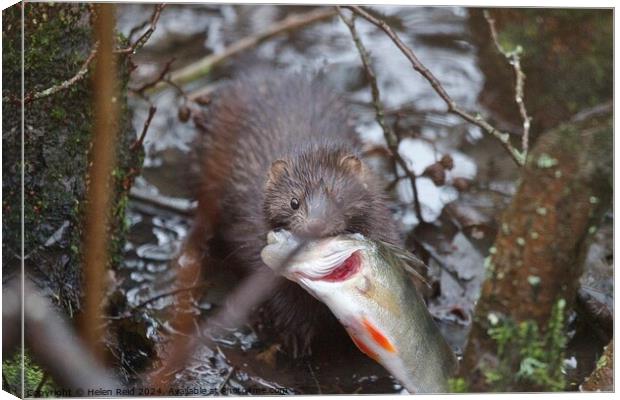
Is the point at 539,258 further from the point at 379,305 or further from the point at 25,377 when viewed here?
the point at 25,377

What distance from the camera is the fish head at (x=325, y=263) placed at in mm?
3615

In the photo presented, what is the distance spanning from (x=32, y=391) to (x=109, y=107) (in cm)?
119

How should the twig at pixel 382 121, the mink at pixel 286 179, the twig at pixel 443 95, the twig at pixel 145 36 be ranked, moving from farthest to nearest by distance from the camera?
the twig at pixel 382 121 → the twig at pixel 443 95 → the mink at pixel 286 179 → the twig at pixel 145 36

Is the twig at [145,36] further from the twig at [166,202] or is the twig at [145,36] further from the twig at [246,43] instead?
the twig at [246,43]

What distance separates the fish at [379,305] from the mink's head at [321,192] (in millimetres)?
334

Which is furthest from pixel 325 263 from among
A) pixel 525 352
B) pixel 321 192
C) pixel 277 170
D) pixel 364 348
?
pixel 277 170

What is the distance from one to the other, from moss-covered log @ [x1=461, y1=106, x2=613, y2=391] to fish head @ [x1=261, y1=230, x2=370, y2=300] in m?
0.48

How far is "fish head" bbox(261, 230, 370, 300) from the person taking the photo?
11.9 ft

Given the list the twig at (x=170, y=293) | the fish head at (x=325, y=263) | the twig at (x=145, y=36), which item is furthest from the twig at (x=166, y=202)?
the fish head at (x=325, y=263)

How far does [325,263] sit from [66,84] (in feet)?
3.95

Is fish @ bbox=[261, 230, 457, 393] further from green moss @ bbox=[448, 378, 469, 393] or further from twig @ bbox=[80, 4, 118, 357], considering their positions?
twig @ bbox=[80, 4, 118, 357]

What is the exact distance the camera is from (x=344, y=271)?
3.64 metres

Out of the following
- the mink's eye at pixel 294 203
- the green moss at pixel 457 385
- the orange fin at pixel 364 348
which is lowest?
the green moss at pixel 457 385

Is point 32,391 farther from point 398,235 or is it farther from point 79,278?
point 398,235
